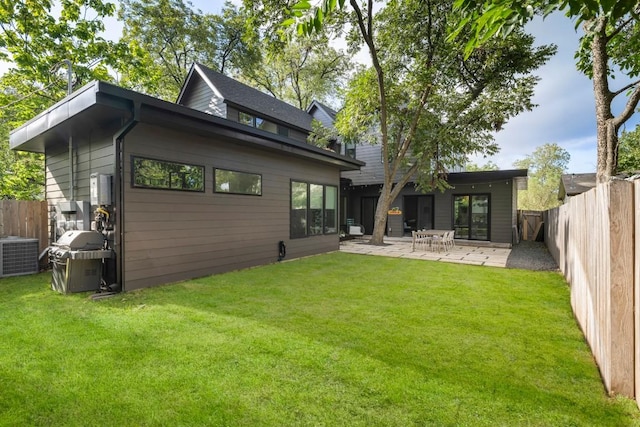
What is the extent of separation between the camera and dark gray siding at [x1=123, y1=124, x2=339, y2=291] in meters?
4.66

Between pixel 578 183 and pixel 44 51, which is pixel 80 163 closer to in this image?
pixel 44 51

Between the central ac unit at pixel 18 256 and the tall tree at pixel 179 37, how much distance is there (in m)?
9.50

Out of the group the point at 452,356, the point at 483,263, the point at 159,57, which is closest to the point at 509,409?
the point at 452,356

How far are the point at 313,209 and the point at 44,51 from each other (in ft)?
33.5

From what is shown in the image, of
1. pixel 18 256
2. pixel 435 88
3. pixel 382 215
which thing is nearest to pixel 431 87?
pixel 435 88

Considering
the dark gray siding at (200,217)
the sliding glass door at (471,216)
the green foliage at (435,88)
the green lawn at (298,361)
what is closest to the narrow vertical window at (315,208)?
the dark gray siding at (200,217)

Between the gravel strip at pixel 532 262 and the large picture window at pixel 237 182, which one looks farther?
the gravel strip at pixel 532 262

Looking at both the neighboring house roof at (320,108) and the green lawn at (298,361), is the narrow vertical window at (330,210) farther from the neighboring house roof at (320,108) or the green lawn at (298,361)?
the neighboring house roof at (320,108)

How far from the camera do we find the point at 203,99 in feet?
37.1

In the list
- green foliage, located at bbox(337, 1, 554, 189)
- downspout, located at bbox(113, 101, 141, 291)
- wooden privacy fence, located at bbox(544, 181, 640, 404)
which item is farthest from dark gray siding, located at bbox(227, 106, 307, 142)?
wooden privacy fence, located at bbox(544, 181, 640, 404)

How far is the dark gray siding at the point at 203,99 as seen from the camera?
10516 mm

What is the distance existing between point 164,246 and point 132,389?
3.29 metres

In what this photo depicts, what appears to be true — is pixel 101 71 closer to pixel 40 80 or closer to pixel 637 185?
pixel 40 80

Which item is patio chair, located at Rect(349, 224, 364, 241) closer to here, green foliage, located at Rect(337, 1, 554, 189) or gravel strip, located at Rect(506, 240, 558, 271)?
green foliage, located at Rect(337, 1, 554, 189)
